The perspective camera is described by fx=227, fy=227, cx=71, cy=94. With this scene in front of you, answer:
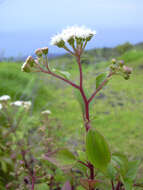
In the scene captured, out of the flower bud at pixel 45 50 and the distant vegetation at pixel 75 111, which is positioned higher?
the flower bud at pixel 45 50

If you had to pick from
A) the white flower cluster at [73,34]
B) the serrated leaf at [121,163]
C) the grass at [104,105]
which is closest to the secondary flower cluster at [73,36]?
the white flower cluster at [73,34]

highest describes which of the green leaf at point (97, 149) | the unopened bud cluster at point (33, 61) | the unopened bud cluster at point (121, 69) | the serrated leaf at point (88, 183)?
the unopened bud cluster at point (33, 61)

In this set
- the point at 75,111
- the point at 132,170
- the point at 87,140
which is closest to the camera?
the point at 87,140

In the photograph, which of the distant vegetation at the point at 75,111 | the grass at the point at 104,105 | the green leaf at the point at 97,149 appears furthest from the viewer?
the grass at the point at 104,105

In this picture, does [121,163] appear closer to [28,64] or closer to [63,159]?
[63,159]

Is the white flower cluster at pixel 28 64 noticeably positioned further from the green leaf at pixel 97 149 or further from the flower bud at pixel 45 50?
the green leaf at pixel 97 149

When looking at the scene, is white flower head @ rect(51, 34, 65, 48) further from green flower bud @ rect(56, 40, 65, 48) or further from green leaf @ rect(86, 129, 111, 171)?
green leaf @ rect(86, 129, 111, 171)

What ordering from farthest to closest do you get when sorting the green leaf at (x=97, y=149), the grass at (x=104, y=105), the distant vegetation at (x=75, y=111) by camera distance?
the grass at (x=104, y=105)
the distant vegetation at (x=75, y=111)
the green leaf at (x=97, y=149)

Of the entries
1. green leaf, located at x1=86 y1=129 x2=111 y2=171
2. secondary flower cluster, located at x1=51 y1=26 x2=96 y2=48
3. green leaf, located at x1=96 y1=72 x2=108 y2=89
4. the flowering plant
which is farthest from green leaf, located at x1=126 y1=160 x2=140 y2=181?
secondary flower cluster, located at x1=51 y1=26 x2=96 y2=48

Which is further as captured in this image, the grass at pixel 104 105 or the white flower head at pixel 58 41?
the grass at pixel 104 105

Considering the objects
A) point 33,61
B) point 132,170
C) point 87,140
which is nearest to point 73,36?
point 33,61

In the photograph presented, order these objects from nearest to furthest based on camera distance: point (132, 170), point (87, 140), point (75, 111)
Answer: point (87, 140)
point (132, 170)
point (75, 111)
